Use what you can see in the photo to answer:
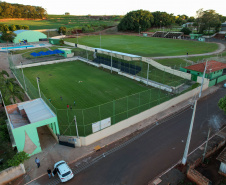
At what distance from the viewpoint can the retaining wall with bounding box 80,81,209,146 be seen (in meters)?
16.0

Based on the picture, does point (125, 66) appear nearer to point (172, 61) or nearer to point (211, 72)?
point (172, 61)

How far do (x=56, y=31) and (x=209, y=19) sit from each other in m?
78.2

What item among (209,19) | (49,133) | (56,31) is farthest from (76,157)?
(56,31)

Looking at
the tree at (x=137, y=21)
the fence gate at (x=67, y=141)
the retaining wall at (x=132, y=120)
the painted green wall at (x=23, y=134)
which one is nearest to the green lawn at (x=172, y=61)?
the retaining wall at (x=132, y=120)

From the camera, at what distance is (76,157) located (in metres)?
14.5

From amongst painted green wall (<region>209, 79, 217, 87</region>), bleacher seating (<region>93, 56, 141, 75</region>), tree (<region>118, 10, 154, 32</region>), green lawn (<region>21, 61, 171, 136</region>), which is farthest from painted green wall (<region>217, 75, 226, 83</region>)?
tree (<region>118, 10, 154, 32</region>)

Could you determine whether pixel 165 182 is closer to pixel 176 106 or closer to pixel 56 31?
pixel 176 106

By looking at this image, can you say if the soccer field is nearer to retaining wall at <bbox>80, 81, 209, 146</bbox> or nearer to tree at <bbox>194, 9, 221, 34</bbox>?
retaining wall at <bbox>80, 81, 209, 146</bbox>

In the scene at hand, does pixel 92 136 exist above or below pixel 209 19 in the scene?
below

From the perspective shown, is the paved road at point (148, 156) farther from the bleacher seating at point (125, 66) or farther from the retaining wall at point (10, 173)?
the bleacher seating at point (125, 66)

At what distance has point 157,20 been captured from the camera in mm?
114250

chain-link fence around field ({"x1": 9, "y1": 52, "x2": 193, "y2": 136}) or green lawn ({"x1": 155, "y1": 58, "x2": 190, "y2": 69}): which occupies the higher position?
green lawn ({"x1": 155, "y1": 58, "x2": 190, "y2": 69})

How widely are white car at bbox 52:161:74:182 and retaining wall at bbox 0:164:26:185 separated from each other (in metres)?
2.40

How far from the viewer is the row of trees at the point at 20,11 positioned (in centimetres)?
12612
